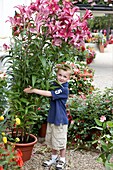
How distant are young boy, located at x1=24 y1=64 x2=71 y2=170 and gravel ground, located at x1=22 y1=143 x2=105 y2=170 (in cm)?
15

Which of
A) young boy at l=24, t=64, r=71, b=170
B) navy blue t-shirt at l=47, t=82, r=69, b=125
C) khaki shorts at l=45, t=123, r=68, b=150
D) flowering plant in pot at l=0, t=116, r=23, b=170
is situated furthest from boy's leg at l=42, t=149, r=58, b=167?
flowering plant in pot at l=0, t=116, r=23, b=170

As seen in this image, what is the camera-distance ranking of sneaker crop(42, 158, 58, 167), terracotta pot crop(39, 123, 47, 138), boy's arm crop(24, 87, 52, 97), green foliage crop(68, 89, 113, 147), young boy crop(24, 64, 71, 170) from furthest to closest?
1. terracotta pot crop(39, 123, 47, 138)
2. green foliage crop(68, 89, 113, 147)
3. sneaker crop(42, 158, 58, 167)
4. young boy crop(24, 64, 71, 170)
5. boy's arm crop(24, 87, 52, 97)

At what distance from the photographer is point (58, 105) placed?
3.71 meters

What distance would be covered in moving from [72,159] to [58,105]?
89 centimetres

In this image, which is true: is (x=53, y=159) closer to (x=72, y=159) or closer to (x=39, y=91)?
(x=72, y=159)

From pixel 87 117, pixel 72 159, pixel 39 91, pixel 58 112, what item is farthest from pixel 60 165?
pixel 87 117

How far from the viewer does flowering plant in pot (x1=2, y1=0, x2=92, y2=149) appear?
328cm

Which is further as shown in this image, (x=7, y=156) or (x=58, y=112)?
(x=58, y=112)

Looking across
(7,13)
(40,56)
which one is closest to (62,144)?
(40,56)

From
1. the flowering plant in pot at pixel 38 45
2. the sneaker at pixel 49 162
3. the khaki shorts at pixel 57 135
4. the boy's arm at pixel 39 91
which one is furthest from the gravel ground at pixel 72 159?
the boy's arm at pixel 39 91

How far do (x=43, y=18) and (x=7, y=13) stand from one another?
1.93 metres

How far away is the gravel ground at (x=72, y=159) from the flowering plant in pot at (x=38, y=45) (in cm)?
53

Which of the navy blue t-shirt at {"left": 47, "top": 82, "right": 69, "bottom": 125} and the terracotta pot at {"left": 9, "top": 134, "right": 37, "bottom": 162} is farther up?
the navy blue t-shirt at {"left": 47, "top": 82, "right": 69, "bottom": 125}

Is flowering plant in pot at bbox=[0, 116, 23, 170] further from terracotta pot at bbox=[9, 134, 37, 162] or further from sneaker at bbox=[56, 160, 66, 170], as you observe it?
sneaker at bbox=[56, 160, 66, 170]
